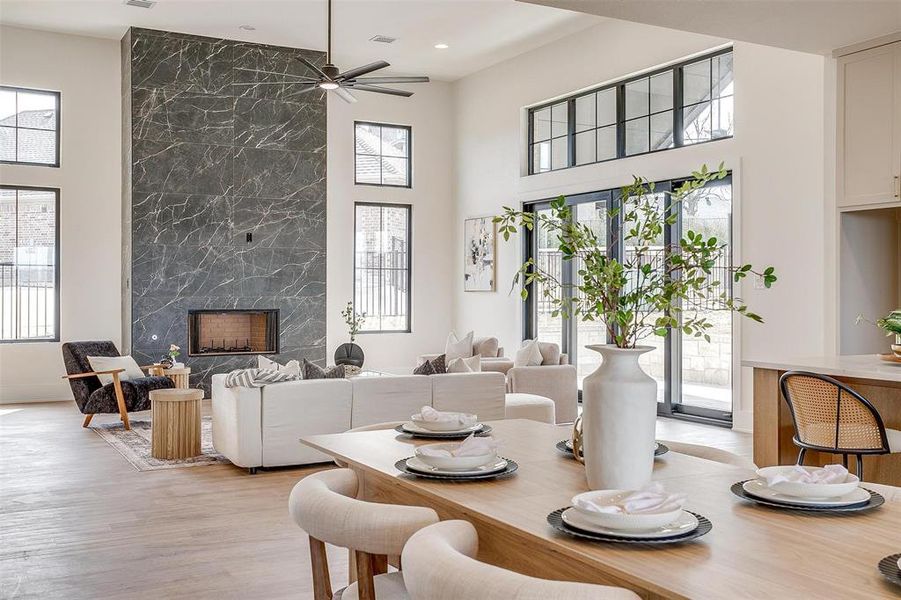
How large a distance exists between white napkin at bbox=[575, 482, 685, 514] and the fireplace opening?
9.14 m

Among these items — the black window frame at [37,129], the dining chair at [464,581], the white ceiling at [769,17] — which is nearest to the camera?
the dining chair at [464,581]

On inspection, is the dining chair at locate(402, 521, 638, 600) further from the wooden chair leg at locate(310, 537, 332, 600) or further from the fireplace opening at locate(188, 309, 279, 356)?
the fireplace opening at locate(188, 309, 279, 356)

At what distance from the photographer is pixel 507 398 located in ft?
23.3

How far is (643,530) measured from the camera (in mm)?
1654

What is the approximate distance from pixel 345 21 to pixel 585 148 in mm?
2995

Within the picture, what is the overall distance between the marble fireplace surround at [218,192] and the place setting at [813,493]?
900 centimetres

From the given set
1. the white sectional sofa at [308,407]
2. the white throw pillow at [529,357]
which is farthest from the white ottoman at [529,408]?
the white throw pillow at [529,357]

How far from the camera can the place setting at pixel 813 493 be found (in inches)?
73.5

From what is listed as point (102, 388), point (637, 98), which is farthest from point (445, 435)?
point (637, 98)

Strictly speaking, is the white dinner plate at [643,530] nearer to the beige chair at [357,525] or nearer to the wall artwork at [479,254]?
the beige chair at [357,525]

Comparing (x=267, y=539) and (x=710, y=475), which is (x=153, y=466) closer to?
(x=267, y=539)

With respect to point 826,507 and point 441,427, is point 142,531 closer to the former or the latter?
point 441,427

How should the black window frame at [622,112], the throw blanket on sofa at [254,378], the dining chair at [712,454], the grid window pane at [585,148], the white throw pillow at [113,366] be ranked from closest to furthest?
the dining chair at [712,454] → the throw blanket on sofa at [254,378] → the white throw pillow at [113,366] → the black window frame at [622,112] → the grid window pane at [585,148]

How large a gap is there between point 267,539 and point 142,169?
21.8 feet
